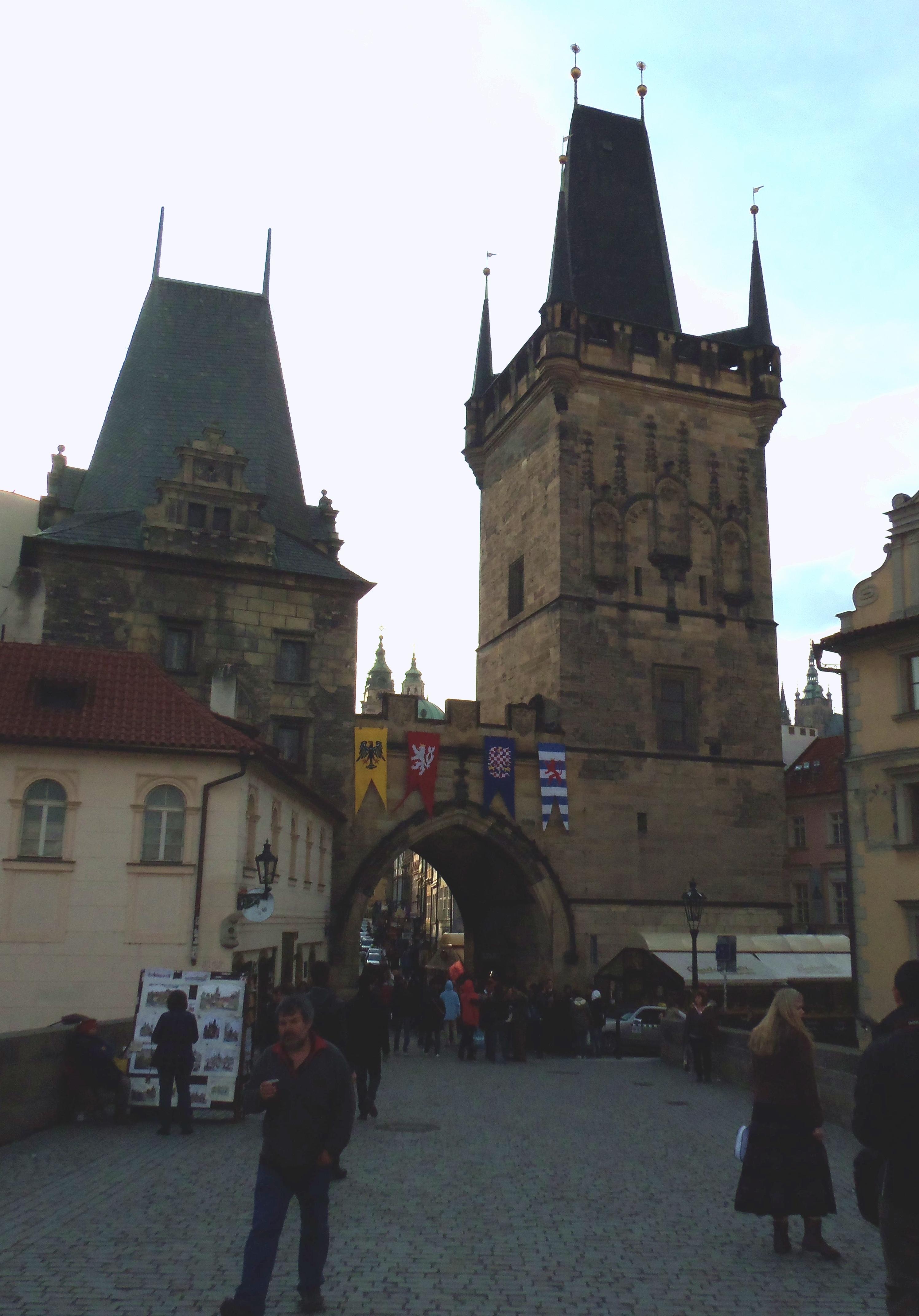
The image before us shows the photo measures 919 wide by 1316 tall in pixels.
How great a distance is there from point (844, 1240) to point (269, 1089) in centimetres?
420

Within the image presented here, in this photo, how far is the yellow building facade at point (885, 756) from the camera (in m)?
24.0

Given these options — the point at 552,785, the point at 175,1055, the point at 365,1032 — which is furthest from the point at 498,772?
the point at 175,1055

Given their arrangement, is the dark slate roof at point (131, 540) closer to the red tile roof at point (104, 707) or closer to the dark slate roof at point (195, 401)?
the dark slate roof at point (195, 401)

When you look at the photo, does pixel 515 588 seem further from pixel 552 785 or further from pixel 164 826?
pixel 164 826

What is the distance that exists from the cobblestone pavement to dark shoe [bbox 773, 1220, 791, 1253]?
0.07 meters

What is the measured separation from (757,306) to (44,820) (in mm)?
30756

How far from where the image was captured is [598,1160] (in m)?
10.4

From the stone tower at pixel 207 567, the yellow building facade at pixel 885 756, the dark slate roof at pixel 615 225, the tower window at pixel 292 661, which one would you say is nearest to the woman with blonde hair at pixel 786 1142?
the yellow building facade at pixel 885 756

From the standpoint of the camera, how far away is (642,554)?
36000mm

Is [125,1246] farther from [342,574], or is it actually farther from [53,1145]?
[342,574]

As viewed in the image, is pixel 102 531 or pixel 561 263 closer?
pixel 102 531

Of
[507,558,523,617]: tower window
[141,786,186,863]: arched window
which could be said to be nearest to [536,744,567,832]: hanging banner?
[507,558,523,617]: tower window

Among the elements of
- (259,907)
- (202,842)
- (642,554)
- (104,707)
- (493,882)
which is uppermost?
(642,554)

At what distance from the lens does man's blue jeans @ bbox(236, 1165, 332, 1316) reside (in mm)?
5250
